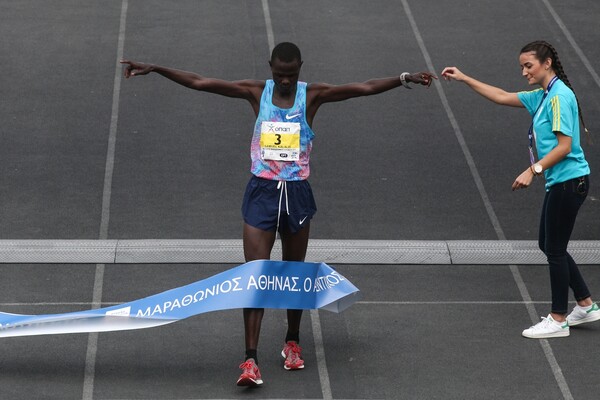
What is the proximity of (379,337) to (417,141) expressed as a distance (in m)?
3.71

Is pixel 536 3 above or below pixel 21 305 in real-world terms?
above

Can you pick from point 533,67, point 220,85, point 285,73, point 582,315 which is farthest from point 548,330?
point 220,85

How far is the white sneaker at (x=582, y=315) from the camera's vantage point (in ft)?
25.3

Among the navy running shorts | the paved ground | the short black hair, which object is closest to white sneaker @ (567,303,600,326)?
the paved ground

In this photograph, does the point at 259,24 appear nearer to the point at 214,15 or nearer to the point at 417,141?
the point at 214,15

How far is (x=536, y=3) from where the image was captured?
14.4 meters

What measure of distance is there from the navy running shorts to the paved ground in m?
0.84

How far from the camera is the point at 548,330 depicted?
7.56 meters

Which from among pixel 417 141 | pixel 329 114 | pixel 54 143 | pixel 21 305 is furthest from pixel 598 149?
pixel 21 305

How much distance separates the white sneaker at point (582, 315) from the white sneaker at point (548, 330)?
12cm

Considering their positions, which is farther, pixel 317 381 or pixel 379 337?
pixel 379 337

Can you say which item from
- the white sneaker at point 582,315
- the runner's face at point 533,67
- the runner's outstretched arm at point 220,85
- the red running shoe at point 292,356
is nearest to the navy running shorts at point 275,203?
the runner's outstretched arm at point 220,85

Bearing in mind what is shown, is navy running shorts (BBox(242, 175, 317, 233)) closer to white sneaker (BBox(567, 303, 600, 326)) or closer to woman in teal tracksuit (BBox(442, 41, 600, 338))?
woman in teal tracksuit (BBox(442, 41, 600, 338))

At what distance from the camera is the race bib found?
6.93 meters
